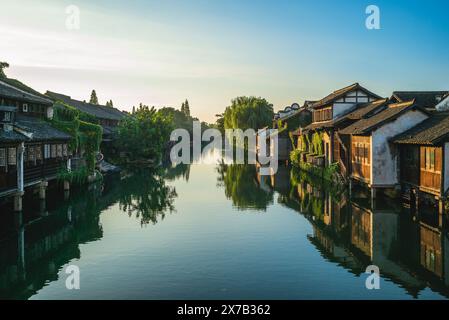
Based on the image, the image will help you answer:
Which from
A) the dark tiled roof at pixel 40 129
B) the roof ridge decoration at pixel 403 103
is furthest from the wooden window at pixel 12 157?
the roof ridge decoration at pixel 403 103

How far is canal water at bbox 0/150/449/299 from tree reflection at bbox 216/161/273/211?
0.97 feet

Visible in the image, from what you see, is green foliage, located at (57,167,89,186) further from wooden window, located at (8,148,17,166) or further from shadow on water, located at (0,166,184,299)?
wooden window, located at (8,148,17,166)

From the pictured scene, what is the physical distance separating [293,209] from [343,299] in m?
15.9

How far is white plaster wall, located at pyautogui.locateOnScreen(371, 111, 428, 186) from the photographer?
97.8 feet

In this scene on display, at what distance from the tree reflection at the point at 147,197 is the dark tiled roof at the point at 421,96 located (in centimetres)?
2572

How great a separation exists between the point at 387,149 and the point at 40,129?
24.1m

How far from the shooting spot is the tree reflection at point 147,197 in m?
27.7

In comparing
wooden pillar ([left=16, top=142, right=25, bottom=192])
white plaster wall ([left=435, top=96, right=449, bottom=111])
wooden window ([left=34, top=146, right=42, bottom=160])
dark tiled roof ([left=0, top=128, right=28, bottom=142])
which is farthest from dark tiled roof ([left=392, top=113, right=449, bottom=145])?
wooden window ([left=34, top=146, right=42, bottom=160])

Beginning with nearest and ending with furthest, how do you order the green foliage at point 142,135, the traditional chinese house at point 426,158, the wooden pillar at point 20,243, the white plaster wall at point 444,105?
1. the wooden pillar at point 20,243
2. the traditional chinese house at point 426,158
3. the white plaster wall at point 444,105
4. the green foliage at point 142,135

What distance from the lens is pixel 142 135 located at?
209 feet

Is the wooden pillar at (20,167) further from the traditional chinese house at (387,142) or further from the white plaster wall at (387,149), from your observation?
the white plaster wall at (387,149)

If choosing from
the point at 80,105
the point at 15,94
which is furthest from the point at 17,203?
the point at 80,105

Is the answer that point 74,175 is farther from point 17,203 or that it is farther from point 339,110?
point 339,110

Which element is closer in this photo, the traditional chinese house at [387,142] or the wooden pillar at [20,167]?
the wooden pillar at [20,167]
